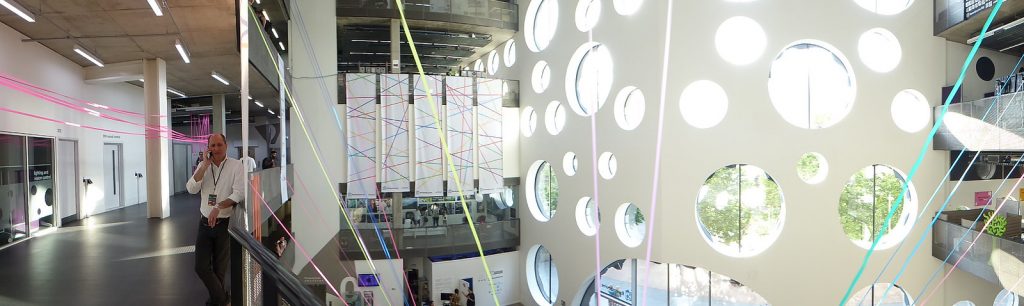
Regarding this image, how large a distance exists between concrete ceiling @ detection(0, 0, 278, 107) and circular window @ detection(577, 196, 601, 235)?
302 inches

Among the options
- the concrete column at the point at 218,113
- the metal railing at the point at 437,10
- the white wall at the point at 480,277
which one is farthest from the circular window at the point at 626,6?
the concrete column at the point at 218,113

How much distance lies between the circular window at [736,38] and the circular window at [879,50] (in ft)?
4.99

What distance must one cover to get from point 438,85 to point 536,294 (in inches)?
263

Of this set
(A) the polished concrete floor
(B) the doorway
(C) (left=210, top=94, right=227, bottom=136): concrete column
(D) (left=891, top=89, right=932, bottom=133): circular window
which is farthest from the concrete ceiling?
(D) (left=891, top=89, right=932, bottom=133): circular window

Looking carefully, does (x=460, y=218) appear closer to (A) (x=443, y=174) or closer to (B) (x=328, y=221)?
(A) (x=443, y=174)

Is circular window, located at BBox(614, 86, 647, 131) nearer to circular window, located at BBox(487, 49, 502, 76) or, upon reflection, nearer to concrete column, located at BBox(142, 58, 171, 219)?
circular window, located at BBox(487, 49, 502, 76)

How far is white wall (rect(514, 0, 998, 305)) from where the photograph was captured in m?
8.56

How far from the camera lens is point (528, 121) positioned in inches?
595

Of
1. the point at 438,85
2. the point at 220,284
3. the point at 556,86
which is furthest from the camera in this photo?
the point at 438,85

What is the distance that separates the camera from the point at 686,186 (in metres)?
9.73

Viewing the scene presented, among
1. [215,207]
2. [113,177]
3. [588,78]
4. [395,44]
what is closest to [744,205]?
[588,78]

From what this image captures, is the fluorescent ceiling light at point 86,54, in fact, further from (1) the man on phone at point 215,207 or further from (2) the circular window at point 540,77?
(2) the circular window at point 540,77

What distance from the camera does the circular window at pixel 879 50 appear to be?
8.57 m

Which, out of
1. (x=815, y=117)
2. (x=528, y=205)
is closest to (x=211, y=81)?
(x=528, y=205)
